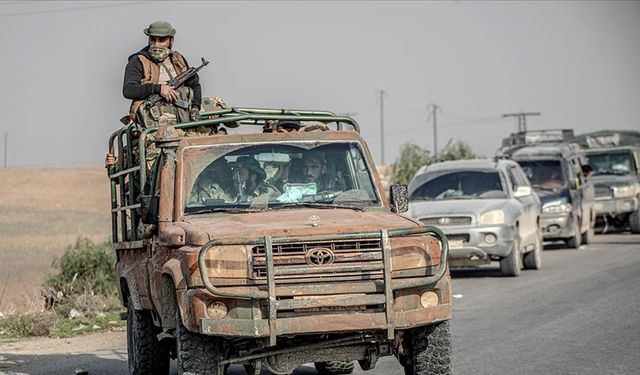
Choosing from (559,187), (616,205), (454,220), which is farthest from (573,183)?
(454,220)

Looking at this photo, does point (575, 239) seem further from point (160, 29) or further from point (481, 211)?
point (160, 29)

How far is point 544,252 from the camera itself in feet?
92.7

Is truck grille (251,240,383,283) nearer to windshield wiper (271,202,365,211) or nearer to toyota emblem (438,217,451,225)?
windshield wiper (271,202,365,211)

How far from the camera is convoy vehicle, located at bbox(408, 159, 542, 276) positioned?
20.5m

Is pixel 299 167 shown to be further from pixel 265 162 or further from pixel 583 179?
pixel 583 179

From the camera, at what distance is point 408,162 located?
44000 mm

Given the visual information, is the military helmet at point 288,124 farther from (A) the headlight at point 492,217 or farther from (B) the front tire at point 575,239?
(B) the front tire at point 575,239

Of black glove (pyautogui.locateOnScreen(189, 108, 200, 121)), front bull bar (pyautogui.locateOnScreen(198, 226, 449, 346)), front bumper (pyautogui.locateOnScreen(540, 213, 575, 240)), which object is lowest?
front bull bar (pyautogui.locateOnScreen(198, 226, 449, 346))

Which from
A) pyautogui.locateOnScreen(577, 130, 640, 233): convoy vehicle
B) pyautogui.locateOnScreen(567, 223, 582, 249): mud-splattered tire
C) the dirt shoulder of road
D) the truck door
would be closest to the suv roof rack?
pyautogui.locateOnScreen(577, 130, 640, 233): convoy vehicle

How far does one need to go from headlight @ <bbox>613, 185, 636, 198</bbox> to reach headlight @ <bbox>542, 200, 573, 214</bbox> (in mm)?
6234

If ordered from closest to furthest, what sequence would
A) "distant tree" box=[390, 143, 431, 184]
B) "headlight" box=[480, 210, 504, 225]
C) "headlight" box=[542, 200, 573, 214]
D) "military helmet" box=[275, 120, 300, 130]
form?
"military helmet" box=[275, 120, 300, 130]
"headlight" box=[480, 210, 504, 225]
"headlight" box=[542, 200, 573, 214]
"distant tree" box=[390, 143, 431, 184]

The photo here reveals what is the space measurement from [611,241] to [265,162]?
73.9 ft

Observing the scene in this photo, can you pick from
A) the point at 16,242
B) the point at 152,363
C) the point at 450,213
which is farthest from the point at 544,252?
the point at 16,242

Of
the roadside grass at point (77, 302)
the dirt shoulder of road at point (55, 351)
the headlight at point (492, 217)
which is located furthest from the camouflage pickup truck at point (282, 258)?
the headlight at point (492, 217)
